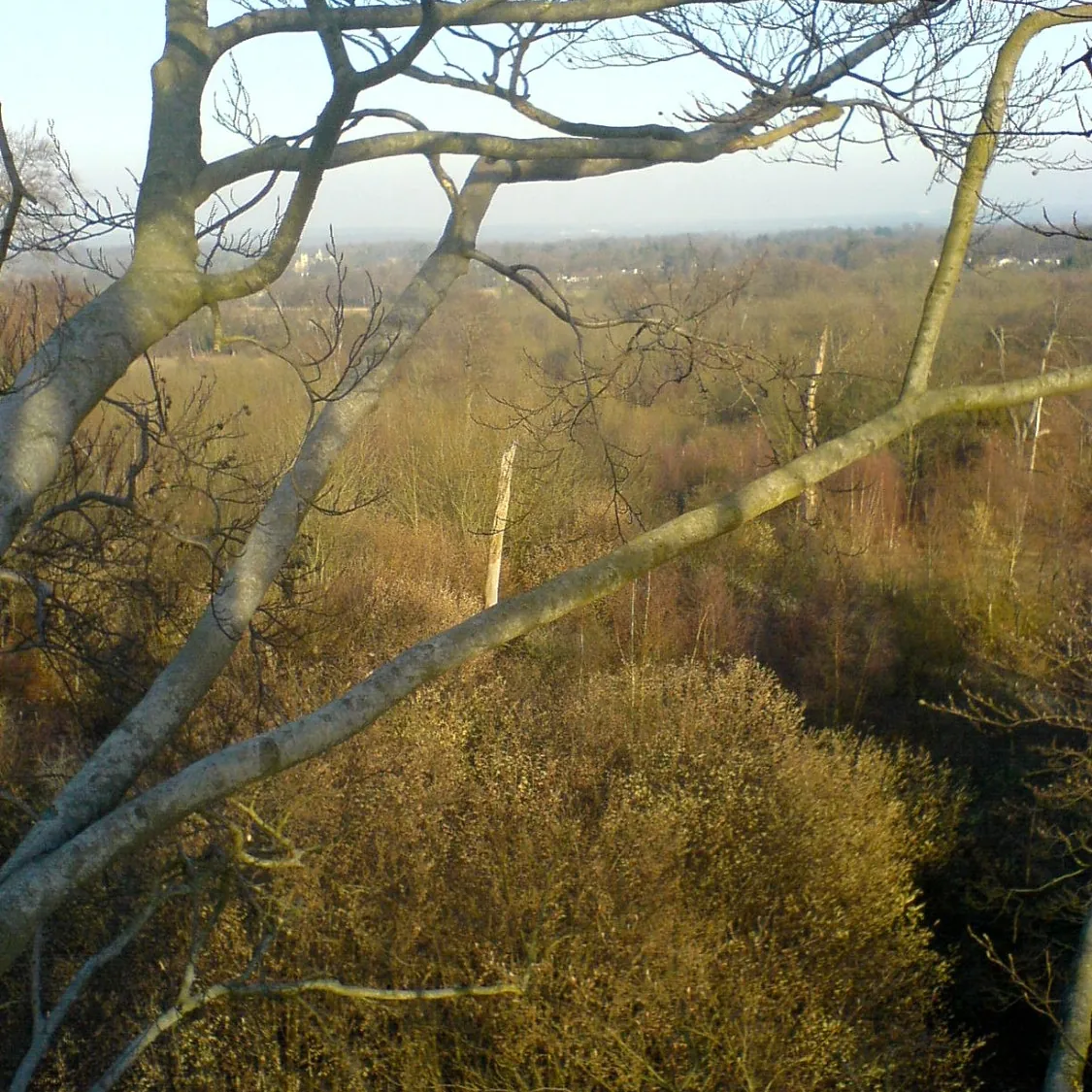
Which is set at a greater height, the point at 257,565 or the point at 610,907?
the point at 257,565

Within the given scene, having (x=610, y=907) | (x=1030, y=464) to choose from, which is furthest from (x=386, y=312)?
(x=1030, y=464)

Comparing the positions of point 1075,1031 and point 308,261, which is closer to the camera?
point 308,261

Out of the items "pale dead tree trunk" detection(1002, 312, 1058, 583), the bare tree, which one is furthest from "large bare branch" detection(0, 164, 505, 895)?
"pale dead tree trunk" detection(1002, 312, 1058, 583)

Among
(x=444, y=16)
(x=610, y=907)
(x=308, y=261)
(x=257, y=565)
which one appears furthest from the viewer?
(x=610, y=907)

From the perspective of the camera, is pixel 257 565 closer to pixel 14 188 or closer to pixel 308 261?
pixel 14 188

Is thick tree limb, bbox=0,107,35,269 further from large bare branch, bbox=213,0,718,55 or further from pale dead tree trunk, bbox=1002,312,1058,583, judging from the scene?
pale dead tree trunk, bbox=1002,312,1058,583

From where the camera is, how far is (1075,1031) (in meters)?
5.75

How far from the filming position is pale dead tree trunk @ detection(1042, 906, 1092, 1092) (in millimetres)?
5527

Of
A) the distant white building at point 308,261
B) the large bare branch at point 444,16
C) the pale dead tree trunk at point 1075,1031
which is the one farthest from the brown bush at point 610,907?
the large bare branch at point 444,16

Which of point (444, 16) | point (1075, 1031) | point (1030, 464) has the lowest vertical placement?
point (1075, 1031)

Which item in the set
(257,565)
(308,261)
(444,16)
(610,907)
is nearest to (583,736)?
(610,907)

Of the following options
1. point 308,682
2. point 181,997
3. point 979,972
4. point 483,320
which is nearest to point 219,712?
point 308,682

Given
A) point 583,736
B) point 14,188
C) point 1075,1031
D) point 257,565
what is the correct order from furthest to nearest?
point 583,736 < point 1075,1031 < point 257,565 < point 14,188

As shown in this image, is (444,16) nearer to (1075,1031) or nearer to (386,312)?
(386,312)
